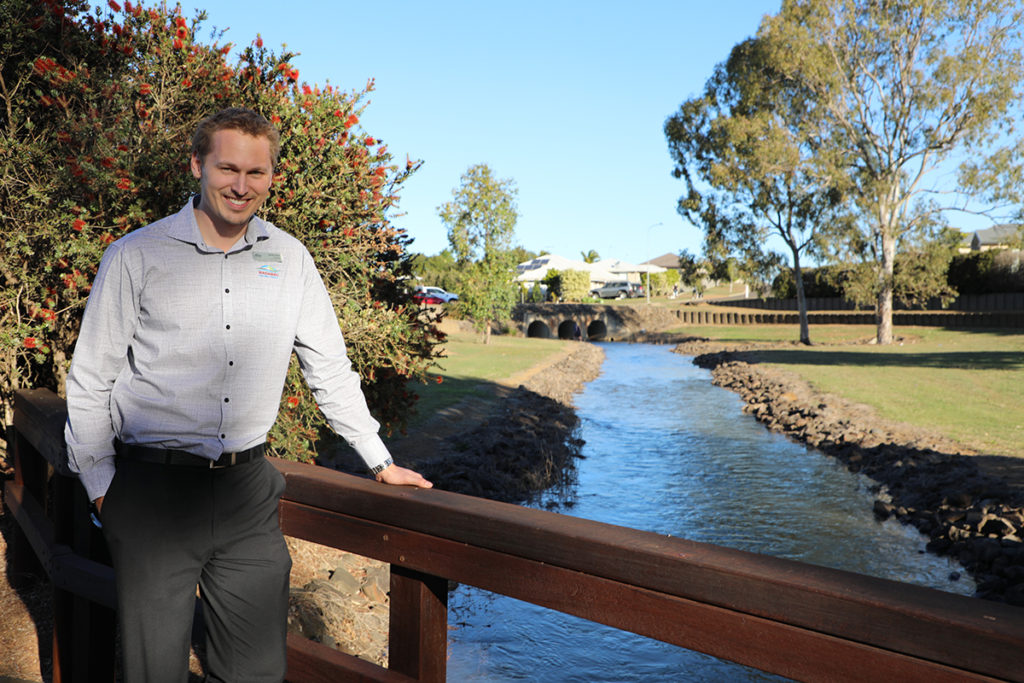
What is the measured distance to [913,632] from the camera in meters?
1.44

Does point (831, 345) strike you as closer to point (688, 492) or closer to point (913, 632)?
point (688, 492)

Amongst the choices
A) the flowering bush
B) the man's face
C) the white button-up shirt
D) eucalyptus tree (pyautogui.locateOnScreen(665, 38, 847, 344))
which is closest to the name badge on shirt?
the white button-up shirt

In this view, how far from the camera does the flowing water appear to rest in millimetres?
6934

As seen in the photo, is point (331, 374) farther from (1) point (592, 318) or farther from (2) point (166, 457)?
(1) point (592, 318)

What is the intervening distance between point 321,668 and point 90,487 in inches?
34.5

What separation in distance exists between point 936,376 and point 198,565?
2232cm

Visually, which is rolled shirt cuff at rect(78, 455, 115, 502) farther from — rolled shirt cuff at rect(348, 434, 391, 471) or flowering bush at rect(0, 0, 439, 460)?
flowering bush at rect(0, 0, 439, 460)

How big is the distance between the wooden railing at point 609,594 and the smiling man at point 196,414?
26 cm

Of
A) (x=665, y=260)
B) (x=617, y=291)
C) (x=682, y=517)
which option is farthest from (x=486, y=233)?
(x=665, y=260)

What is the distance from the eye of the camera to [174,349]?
7.34 ft

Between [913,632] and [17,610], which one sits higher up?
[913,632]

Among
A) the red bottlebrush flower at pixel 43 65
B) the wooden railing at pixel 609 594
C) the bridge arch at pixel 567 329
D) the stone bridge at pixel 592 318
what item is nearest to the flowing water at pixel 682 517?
the wooden railing at pixel 609 594

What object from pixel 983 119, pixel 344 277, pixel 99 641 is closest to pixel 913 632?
pixel 99 641

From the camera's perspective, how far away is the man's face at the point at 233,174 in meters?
2.29
